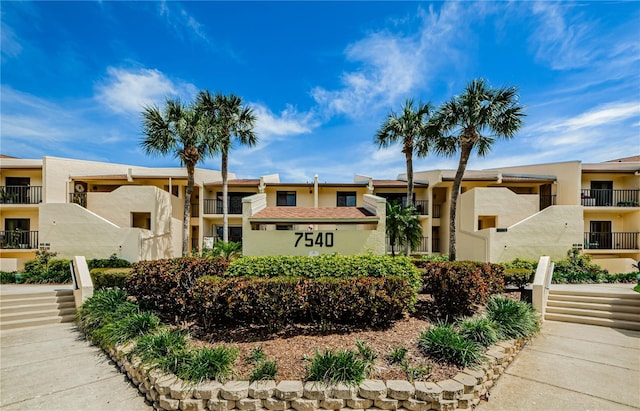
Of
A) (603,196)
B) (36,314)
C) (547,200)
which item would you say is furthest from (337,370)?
(603,196)

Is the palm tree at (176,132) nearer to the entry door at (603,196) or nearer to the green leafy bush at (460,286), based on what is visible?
the green leafy bush at (460,286)

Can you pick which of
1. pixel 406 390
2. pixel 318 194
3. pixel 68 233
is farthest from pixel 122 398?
pixel 318 194

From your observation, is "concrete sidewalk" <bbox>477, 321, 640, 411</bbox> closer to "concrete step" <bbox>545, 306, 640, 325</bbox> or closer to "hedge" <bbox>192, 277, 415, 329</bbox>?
"concrete step" <bbox>545, 306, 640, 325</bbox>

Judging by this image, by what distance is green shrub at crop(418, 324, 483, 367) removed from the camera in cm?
523

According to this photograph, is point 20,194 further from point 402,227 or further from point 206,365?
point 402,227

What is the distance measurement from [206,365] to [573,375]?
285 inches

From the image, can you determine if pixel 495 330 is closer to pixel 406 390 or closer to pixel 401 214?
pixel 406 390

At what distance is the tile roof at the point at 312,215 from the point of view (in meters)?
10.6

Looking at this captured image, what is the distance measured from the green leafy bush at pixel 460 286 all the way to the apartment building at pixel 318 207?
3452 mm

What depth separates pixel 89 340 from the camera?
7523mm

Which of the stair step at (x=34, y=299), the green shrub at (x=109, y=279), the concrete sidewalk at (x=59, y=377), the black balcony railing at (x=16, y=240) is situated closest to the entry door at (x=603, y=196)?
the concrete sidewalk at (x=59, y=377)

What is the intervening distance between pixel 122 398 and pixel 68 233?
604 inches

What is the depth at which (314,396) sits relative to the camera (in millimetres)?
4387

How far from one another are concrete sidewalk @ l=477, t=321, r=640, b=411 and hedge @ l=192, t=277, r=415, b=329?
259 centimetres
